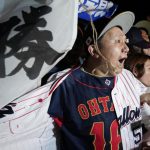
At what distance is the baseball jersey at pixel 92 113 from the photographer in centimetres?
137

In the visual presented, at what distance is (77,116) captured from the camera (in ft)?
4.49

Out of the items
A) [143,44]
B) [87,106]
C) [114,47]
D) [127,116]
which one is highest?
[114,47]

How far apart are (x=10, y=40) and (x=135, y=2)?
4.98 feet

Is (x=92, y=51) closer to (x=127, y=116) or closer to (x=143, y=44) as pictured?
(x=127, y=116)

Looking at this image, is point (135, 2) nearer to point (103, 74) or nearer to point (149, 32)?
point (149, 32)

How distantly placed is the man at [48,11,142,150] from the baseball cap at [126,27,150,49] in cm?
28

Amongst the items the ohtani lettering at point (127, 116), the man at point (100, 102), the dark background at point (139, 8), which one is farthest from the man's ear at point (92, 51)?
the dark background at point (139, 8)

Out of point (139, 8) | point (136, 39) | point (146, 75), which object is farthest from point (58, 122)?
point (139, 8)

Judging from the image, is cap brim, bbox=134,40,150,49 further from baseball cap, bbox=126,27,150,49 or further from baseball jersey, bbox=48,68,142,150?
baseball jersey, bbox=48,68,142,150

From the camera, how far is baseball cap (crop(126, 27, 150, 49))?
1785 millimetres

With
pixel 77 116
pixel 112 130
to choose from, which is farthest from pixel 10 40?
pixel 112 130

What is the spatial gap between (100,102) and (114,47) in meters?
0.26

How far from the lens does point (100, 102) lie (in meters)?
1.40

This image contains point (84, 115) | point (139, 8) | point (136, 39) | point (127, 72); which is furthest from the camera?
point (139, 8)
